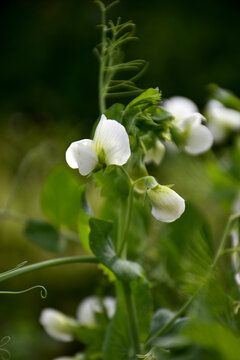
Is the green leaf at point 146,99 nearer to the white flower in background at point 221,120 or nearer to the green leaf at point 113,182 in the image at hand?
the green leaf at point 113,182

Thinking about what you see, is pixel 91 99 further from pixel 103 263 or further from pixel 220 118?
pixel 103 263

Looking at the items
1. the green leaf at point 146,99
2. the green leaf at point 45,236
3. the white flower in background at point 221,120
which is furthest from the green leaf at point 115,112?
the white flower in background at point 221,120

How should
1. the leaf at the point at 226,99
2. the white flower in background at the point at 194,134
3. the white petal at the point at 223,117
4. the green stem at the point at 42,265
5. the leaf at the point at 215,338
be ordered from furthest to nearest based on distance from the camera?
the white petal at the point at 223,117
the leaf at the point at 226,99
the white flower in background at the point at 194,134
the green stem at the point at 42,265
the leaf at the point at 215,338

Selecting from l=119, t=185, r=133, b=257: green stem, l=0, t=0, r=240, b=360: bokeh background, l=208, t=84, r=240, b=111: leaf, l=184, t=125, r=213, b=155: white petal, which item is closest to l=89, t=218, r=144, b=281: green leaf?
l=119, t=185, r=133, b=257: green stem

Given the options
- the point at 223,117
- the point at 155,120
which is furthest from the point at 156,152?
the point at 223,117

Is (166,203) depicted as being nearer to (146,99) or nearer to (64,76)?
(146,99)

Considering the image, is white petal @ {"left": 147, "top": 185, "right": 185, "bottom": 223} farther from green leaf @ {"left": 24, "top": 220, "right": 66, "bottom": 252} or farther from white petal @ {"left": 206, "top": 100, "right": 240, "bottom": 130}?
white petal @ {"left": 206, "top": 100, "right": 240, "bottom": 130}
